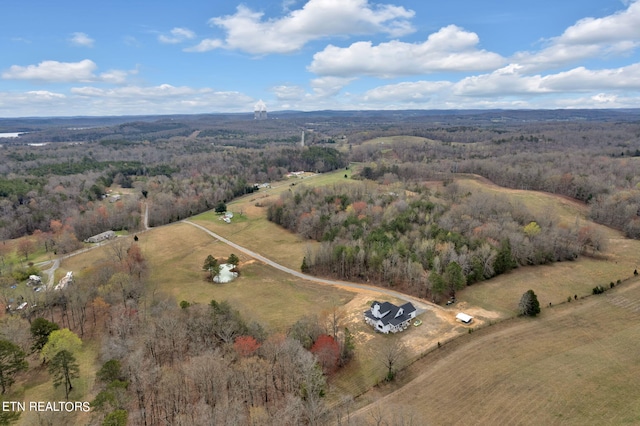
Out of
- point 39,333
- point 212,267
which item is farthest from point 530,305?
point 39,333

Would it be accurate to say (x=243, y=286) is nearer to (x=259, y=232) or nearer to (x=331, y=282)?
(x=331, y=282)

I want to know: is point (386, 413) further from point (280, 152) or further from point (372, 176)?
point (280, 152)

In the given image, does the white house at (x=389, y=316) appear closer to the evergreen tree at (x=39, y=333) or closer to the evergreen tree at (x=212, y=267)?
the evergreen tree at (x=212, y=267)

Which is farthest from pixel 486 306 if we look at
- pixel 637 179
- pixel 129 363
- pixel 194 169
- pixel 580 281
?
pixel 194 169

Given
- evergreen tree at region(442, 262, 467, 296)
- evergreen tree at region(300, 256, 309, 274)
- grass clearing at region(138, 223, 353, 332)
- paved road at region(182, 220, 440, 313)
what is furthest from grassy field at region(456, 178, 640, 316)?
evergreen tree at region(300, 256, 309, 274)

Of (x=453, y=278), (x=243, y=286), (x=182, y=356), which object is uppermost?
(x=453, y=278)
